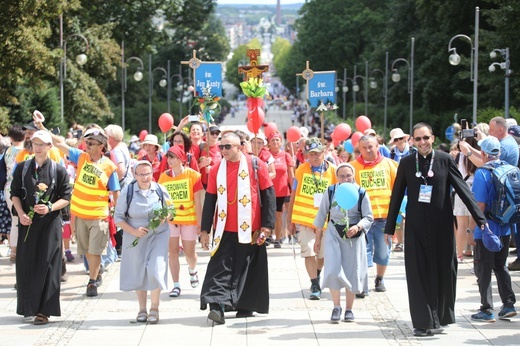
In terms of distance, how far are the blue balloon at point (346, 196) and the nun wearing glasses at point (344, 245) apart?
0.28 meters

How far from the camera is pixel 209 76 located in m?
15.8

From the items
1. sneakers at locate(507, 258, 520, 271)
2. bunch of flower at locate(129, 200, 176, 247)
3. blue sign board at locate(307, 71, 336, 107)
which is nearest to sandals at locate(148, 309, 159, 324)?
bunch of flower at locate(129, 200, 176, 247)

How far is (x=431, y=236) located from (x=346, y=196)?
3.35ft

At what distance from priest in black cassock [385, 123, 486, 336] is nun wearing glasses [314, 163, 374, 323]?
2.88ft

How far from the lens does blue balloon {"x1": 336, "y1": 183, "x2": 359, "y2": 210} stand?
1134 cm

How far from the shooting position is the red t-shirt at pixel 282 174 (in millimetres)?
18562

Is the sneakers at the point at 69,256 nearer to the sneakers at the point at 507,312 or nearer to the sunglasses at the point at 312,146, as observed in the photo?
the sunglasses at the point at 312,146

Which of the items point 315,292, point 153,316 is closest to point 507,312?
point 315,292


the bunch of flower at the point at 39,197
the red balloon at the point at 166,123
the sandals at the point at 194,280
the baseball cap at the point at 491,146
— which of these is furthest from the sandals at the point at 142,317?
the red balloon at the point at 166,123

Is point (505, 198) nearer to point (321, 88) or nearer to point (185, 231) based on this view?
point (185, 231)

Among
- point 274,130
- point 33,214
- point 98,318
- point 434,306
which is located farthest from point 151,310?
point 274,130

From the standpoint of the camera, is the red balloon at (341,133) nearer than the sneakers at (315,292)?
No

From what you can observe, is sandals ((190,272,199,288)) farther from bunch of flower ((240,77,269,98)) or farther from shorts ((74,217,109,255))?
bunch of flower ((240,77,269,98))

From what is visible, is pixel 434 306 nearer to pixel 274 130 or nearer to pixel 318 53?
pixel 274 130
